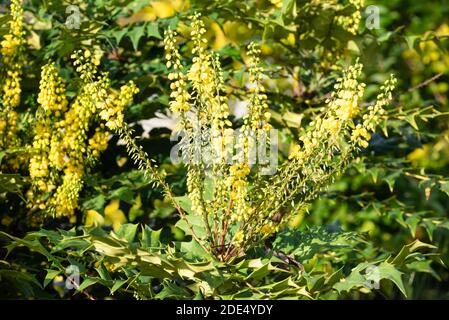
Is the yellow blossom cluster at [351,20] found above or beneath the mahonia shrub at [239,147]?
above

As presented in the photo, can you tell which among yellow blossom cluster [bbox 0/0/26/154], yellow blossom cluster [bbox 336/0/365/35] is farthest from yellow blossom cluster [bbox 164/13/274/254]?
yellow blossom cluster [bbox 336/0/365/35]

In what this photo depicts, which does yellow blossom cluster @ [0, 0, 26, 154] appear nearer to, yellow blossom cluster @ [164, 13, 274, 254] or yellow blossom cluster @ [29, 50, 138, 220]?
yellow blossom cluster @ [29, 50, 138, 220]

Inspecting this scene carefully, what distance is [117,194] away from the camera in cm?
306

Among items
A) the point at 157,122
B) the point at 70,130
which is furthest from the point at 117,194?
the point at 157,122

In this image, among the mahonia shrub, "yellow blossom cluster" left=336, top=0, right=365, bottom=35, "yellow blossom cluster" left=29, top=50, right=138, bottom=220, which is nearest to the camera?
the mahonia shrub

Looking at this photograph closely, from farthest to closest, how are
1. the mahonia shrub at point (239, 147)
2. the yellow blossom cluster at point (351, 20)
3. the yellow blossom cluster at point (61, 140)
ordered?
the yellow blossom cluster at point (351, 20) → the yellow blossom cluster at point (61, 140) → the mahonia shrub at point (239, 147)

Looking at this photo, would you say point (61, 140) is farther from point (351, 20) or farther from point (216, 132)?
point (351, 20)

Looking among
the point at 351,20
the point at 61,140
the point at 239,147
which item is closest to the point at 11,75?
the point at 61,140

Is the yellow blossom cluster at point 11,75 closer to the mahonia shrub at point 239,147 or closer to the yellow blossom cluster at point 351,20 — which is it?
the mahonia shrub at point 239,147

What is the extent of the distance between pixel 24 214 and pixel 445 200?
4.11m

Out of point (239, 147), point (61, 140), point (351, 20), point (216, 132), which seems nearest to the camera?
point (216, 132)

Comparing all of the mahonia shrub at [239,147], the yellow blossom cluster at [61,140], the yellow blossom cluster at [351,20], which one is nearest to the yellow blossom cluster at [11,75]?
the yellow blossom cluster at [61,140]

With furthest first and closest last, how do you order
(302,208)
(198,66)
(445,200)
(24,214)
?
(445,200) < (24,214) < (302,208) < (198,66)
